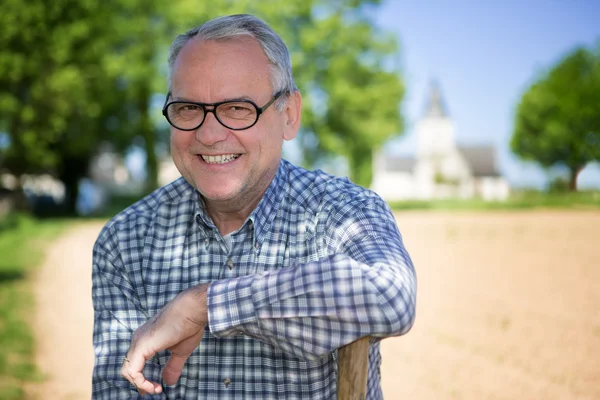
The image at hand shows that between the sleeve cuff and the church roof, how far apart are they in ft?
264

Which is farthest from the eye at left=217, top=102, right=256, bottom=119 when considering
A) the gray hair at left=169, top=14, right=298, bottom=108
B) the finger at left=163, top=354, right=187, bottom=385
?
the finger at left=163, top=354, right=187, bottom=385

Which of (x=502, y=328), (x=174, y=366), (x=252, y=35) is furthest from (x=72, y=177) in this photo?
(x=174, y=366)

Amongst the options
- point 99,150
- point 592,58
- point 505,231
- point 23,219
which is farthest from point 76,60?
point 592,58

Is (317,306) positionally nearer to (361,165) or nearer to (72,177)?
(72,177)

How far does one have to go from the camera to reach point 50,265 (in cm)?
1323

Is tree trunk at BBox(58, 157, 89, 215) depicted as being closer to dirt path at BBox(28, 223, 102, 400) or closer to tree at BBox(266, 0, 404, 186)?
tree at BBox(266, 0, 404, 186)

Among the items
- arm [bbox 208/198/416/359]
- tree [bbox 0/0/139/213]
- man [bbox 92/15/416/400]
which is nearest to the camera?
arm [bbox 208/198/416/359]

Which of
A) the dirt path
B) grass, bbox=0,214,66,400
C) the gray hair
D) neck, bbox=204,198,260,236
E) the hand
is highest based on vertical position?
the gray hair

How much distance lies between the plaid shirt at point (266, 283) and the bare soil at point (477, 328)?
3.86 metres

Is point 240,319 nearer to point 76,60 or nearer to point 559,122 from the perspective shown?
point 76,60

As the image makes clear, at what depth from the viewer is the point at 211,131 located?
2008 millimetres

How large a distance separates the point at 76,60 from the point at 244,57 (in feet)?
82.7

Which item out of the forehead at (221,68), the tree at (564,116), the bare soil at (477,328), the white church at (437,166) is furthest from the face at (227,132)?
the white church at (437,166)

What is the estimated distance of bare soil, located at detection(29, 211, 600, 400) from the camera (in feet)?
18.8
